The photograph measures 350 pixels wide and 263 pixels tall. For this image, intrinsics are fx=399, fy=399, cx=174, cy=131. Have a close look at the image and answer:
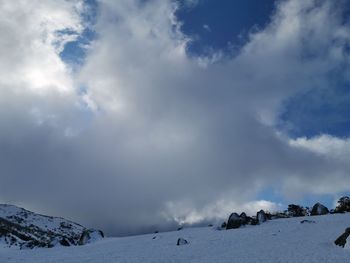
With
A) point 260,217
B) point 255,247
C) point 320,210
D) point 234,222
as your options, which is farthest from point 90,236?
point 255,247

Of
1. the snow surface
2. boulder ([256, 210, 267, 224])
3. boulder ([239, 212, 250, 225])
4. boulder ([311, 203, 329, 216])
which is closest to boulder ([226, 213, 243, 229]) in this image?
boulder ([239, 212, 250, 225])

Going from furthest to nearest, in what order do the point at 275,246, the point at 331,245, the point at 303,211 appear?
the point at 303,211, the point at 275,246, the point at 331,245

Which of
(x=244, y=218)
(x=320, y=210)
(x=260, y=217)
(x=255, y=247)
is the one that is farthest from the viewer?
(x=320, y=210)

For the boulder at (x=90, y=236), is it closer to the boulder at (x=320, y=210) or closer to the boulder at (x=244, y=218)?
the boulder at (x=244, y=218)

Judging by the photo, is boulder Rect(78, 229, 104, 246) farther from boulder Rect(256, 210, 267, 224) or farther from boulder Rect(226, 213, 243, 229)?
boulder Rect(256, 210, 267, 224)

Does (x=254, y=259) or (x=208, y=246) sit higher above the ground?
(x=208, y=246)

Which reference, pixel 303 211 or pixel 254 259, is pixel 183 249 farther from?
pixel 303 211

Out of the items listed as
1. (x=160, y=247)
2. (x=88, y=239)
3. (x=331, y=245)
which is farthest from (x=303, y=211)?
(x=331, y=245)

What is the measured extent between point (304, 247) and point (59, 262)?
84.1ft

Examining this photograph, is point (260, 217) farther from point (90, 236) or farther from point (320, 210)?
point (90, 236)

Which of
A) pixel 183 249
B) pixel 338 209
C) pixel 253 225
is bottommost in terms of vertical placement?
pixel 183 249

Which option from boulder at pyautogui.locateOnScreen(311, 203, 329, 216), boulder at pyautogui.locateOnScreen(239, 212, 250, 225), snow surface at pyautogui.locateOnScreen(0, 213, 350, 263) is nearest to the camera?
snow surface at pyautogui.locateOnScreen(0, 213, 350, 263)

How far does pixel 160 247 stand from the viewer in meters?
47.1

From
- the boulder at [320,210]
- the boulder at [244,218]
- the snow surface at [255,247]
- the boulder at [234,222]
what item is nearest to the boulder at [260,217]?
the boulder at [244,218]
